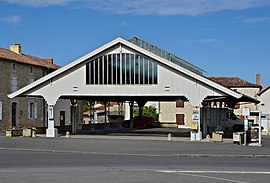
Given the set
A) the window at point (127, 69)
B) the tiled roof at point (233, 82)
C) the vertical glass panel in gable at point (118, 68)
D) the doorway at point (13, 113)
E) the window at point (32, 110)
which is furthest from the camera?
the tiled roof at point (233, 82)

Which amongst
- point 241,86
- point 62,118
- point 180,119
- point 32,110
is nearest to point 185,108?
point 180,119

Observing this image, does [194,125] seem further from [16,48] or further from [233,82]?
[233,82]

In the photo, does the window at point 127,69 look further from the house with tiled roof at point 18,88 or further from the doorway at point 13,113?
the doorway at point 13,113

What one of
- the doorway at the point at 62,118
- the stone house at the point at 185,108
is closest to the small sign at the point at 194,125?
the doorway at the point at 62,118

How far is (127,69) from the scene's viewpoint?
126 ft

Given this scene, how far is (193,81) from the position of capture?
37.8 metres

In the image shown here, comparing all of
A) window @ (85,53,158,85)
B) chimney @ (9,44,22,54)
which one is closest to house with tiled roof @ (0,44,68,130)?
chimney @ (9,44,22,54)

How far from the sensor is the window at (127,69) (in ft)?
125

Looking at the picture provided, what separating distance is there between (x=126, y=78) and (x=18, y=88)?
20800mm

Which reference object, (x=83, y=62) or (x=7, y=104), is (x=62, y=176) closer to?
(x=83, y=62)

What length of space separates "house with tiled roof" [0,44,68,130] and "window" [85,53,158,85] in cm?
1659

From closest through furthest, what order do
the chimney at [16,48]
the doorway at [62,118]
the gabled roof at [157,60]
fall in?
the gabled roof at [157,60] → the chimney at [16,48] → the doorway at [62,118]

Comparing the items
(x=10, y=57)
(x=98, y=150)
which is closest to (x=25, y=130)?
(x=98, y=150)

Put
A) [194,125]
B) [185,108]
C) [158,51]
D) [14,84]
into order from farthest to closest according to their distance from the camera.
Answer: [185,108] < [14,84] < [158,51] < [194,125]
